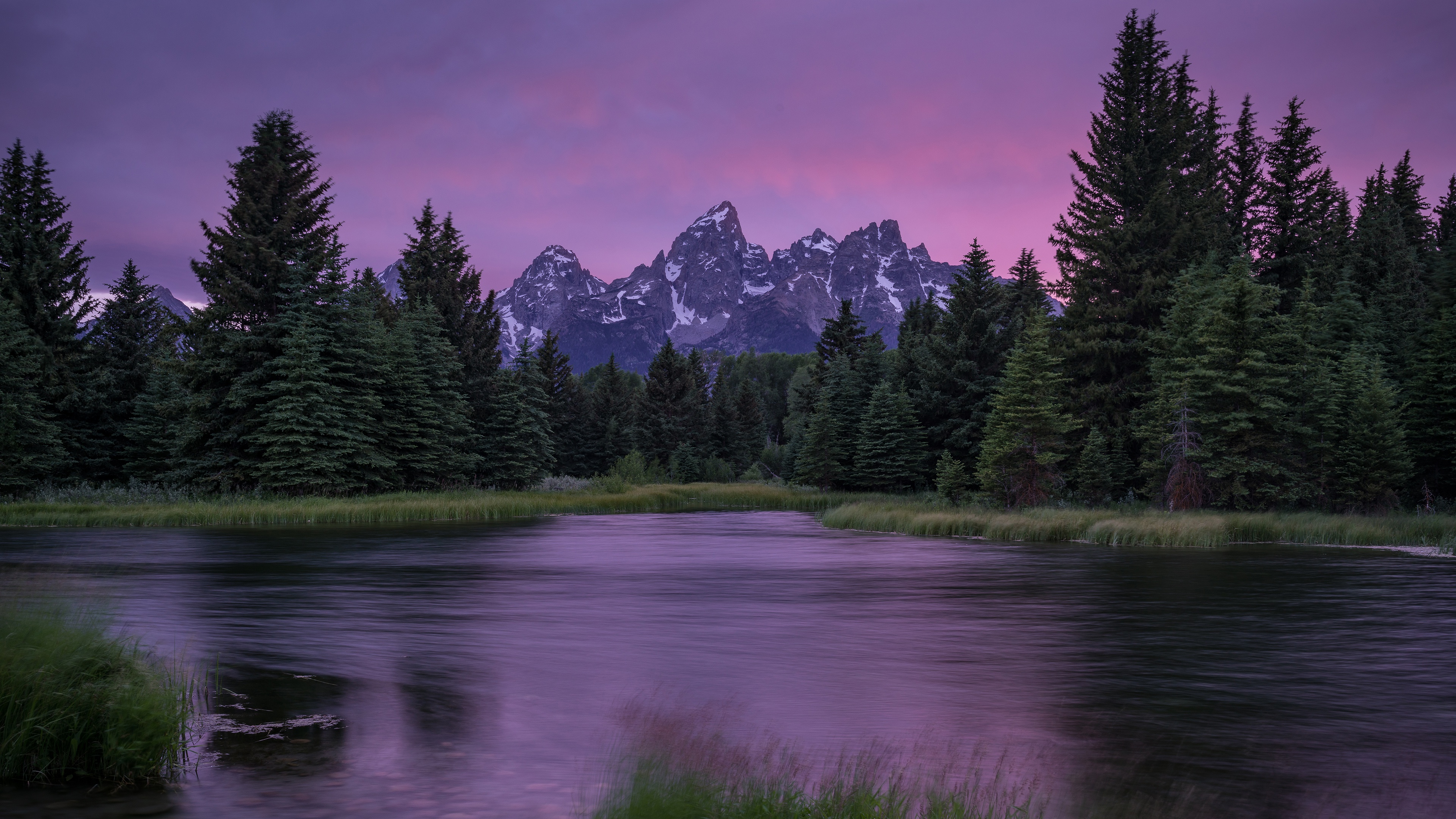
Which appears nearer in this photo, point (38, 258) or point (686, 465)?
point (38, 258)

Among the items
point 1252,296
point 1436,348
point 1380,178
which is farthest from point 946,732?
point 1380,178

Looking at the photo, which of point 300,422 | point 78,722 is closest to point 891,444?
point 300,422

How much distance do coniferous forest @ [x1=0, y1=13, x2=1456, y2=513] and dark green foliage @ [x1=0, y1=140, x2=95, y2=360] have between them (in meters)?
0.14

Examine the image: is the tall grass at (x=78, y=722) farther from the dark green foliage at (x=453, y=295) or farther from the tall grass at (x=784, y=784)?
the dark green foliage at (x=453, y=295)

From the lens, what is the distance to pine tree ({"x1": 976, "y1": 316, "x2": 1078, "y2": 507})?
4081cm

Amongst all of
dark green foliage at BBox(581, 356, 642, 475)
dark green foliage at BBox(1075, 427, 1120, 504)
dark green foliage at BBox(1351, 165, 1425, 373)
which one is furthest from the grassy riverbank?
dark green foliage at BBox(581, 356, 642, 475)

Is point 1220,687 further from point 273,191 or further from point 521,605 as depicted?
point 273,191

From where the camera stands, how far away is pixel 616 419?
9900cm

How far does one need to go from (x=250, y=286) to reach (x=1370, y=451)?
51.4 m

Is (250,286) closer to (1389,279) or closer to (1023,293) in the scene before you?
(1023,293)

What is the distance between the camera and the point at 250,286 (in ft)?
156

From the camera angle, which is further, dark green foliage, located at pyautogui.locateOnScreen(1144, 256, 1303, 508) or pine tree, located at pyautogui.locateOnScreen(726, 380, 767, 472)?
pine tree, located at pyautogui.locateOnScreen(726, 380, 767, 472)

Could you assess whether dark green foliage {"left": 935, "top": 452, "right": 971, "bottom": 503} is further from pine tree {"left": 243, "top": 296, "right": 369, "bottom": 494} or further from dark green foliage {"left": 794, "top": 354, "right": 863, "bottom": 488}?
pine tree {"left": 243, "top": 296, "right": 369, "bottom": 494}

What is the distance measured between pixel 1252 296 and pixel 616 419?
7172 cm
